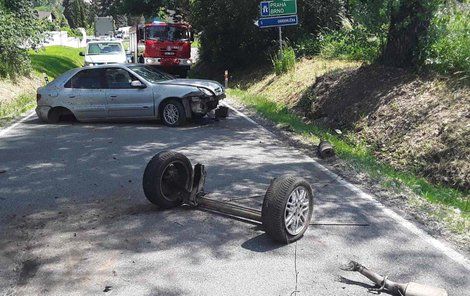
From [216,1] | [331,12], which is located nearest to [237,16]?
[216,1]

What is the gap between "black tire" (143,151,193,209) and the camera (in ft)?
18.9

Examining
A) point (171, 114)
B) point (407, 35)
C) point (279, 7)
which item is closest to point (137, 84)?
point (171, 114)

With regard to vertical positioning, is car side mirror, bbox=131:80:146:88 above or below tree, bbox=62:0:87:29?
below

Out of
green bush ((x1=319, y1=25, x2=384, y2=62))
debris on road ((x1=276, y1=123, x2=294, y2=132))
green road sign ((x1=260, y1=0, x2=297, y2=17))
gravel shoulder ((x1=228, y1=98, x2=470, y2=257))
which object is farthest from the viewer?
green road sign ((x1=260, y1=0, x2=297, y2=17))

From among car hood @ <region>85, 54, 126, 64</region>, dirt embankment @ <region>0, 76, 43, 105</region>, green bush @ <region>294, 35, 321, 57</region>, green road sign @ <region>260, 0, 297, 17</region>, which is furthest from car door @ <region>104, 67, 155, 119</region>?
car hood @ <region>85, 54, 126, 64</region>

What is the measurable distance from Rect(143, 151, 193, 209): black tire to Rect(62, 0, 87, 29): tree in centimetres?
11330

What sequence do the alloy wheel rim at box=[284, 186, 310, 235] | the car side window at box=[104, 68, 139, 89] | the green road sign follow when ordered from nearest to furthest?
the alloy wheel rim at box=[284, 186, 310, 235] < the car side window at box=[104, 68, 139, 89] < the green road sign

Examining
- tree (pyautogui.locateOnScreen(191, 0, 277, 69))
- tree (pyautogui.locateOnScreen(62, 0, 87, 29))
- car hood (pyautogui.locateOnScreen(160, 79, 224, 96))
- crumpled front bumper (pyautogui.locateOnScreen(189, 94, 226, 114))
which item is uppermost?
tree (pyautogui.locateOnScreen(62, 0, 87, 29))

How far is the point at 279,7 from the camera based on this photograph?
18891 millimetres

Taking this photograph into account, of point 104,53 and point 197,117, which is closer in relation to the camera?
point 197,117

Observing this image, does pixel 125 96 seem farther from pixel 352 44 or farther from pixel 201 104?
pixel 352 44

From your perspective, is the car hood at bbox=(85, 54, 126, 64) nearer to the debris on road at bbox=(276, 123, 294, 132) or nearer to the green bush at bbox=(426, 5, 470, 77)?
the debris on road at bbox=(276, 123, 294, 132)

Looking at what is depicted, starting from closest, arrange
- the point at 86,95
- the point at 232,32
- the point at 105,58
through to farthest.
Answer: the point at 86,95, the point at 105,58, the point at 232,32

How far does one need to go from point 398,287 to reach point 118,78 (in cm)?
986
